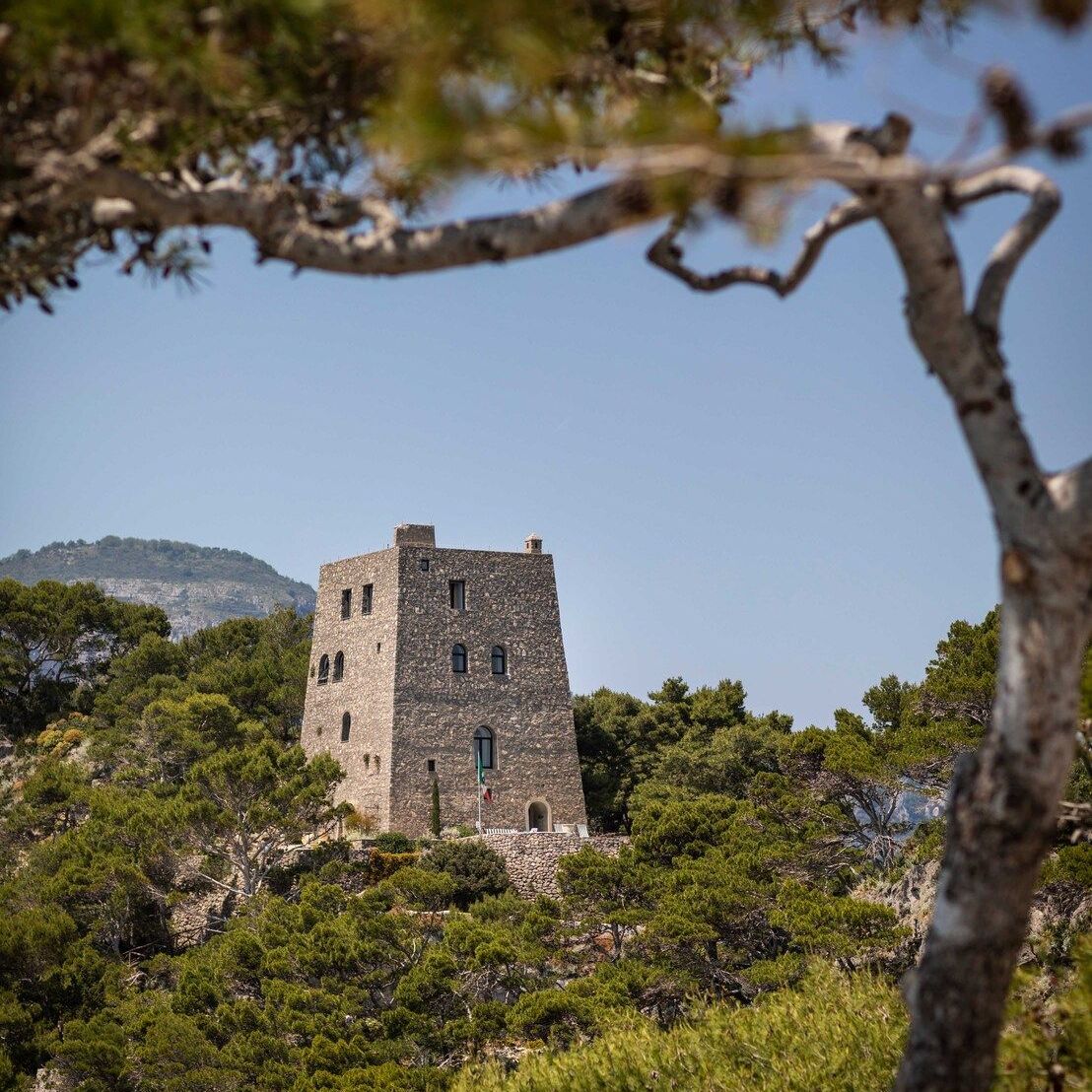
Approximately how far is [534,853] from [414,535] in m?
8.26

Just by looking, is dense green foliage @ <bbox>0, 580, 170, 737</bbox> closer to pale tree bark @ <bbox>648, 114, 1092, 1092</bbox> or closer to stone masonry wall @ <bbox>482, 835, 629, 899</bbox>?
stone masonry wall @ <bbox>482, 835, 629, 899</bbox>

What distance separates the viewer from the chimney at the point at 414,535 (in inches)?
1287

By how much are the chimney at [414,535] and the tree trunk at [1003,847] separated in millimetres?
28627

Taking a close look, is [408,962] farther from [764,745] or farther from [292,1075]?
[764,745]

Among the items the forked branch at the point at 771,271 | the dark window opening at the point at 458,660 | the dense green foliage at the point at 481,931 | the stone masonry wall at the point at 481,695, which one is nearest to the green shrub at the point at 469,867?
the dense green foliage at the point at 481,931

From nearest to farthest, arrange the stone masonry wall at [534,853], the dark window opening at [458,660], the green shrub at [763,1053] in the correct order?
1. the green shrub at [763,1053]
2. the stone masonry wall at [534,853]
3. the dark window opening at [458,660]

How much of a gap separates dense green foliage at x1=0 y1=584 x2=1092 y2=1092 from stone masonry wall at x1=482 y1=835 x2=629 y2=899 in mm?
1022

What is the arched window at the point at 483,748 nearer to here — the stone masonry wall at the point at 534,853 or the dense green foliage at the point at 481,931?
the stone masonry wall at the point at 534,853

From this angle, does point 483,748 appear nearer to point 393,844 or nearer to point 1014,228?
point 393,844

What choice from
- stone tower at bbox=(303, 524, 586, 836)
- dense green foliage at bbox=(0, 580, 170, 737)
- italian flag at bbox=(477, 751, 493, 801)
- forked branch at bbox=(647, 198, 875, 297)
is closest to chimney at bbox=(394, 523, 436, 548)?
stone tower at bbox=(303, 524, 586, 836)

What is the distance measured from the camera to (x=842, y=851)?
24.2 metres

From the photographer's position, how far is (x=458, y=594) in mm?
32531

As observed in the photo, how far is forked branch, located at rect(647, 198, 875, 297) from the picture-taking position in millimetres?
4508

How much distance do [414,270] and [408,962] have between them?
1883 cm
